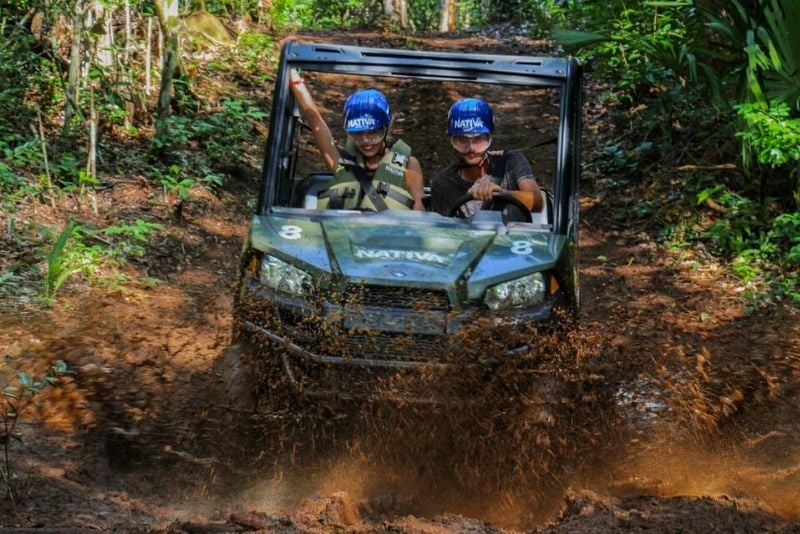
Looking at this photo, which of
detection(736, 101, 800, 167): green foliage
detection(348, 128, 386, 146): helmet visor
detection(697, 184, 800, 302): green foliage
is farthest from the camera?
detection(697, 184, 800, 302): green foliage

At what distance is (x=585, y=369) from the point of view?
13.9 ft

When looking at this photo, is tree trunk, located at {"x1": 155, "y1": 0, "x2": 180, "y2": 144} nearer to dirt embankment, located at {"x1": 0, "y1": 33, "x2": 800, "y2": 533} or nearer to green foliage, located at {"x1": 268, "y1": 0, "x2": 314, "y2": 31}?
dirt embankment, located at {"x1": 0, "y1": 33, "x2": 800, "y2": 533}

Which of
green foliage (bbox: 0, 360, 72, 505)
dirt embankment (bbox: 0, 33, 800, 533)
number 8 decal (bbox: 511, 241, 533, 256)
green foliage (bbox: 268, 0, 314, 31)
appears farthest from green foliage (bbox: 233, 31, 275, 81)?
number 8 decal (bbox: 511, 241, 533, 256)

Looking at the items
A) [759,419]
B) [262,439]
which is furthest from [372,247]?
[759,419]

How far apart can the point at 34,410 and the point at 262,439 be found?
1.10 metres

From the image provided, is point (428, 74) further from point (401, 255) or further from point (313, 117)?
point (401, 255)

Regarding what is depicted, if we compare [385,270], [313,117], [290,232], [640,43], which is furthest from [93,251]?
[640,43]

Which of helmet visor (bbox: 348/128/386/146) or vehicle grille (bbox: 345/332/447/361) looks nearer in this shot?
vehicle grille (bbox: 345/332/447/361)

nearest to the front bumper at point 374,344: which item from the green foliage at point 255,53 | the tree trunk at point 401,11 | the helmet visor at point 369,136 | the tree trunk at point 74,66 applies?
the helmet visor at point 369,136

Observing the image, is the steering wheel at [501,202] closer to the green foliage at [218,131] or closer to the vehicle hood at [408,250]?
the vehicle hood at [408,250]

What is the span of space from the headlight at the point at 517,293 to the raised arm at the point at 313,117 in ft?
5.48

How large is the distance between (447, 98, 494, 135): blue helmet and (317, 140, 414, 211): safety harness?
33cm

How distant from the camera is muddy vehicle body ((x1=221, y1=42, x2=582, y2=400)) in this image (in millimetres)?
3957

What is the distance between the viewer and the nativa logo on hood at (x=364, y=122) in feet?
17.1
